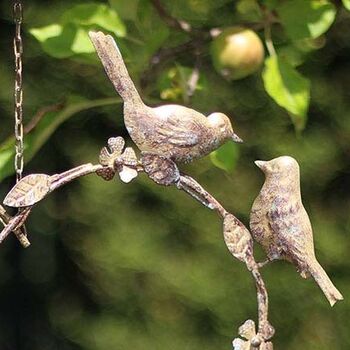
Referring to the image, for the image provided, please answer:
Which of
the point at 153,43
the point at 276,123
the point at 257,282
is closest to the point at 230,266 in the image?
the point at 276,123

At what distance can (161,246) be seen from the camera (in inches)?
37.6

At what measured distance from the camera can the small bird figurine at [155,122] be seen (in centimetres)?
43

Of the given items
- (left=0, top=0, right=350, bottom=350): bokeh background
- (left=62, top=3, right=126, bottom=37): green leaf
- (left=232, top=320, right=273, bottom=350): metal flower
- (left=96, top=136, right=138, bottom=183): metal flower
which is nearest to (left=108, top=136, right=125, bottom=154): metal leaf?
(left=96, top=136, right=138, bottom=183): metal flower

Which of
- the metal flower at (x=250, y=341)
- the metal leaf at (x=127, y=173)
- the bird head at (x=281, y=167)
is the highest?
the metal leaf at (x=127, y=173)

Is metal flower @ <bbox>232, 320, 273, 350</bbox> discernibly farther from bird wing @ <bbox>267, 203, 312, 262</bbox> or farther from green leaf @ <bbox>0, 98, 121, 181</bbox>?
green leaf @ <bbox>0, 98, 121, 181</bbox>

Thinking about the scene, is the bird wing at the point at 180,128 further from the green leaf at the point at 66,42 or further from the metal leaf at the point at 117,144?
the green leaf at the point at 66,42

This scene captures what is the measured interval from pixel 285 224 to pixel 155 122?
0.26 feet

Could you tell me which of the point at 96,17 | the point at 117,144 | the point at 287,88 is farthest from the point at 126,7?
the point at 117,144

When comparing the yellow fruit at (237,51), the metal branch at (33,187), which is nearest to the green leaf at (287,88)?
the yellow fruit at (237,51)

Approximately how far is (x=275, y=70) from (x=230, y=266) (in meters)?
0.35

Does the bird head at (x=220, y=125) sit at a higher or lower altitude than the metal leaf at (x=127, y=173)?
higher

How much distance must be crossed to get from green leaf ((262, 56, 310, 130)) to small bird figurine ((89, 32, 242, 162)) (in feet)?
0.66

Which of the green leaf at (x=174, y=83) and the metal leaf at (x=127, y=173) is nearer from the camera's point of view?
the metal leaf at (x=127, y=173)

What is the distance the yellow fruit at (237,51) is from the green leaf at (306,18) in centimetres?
3
